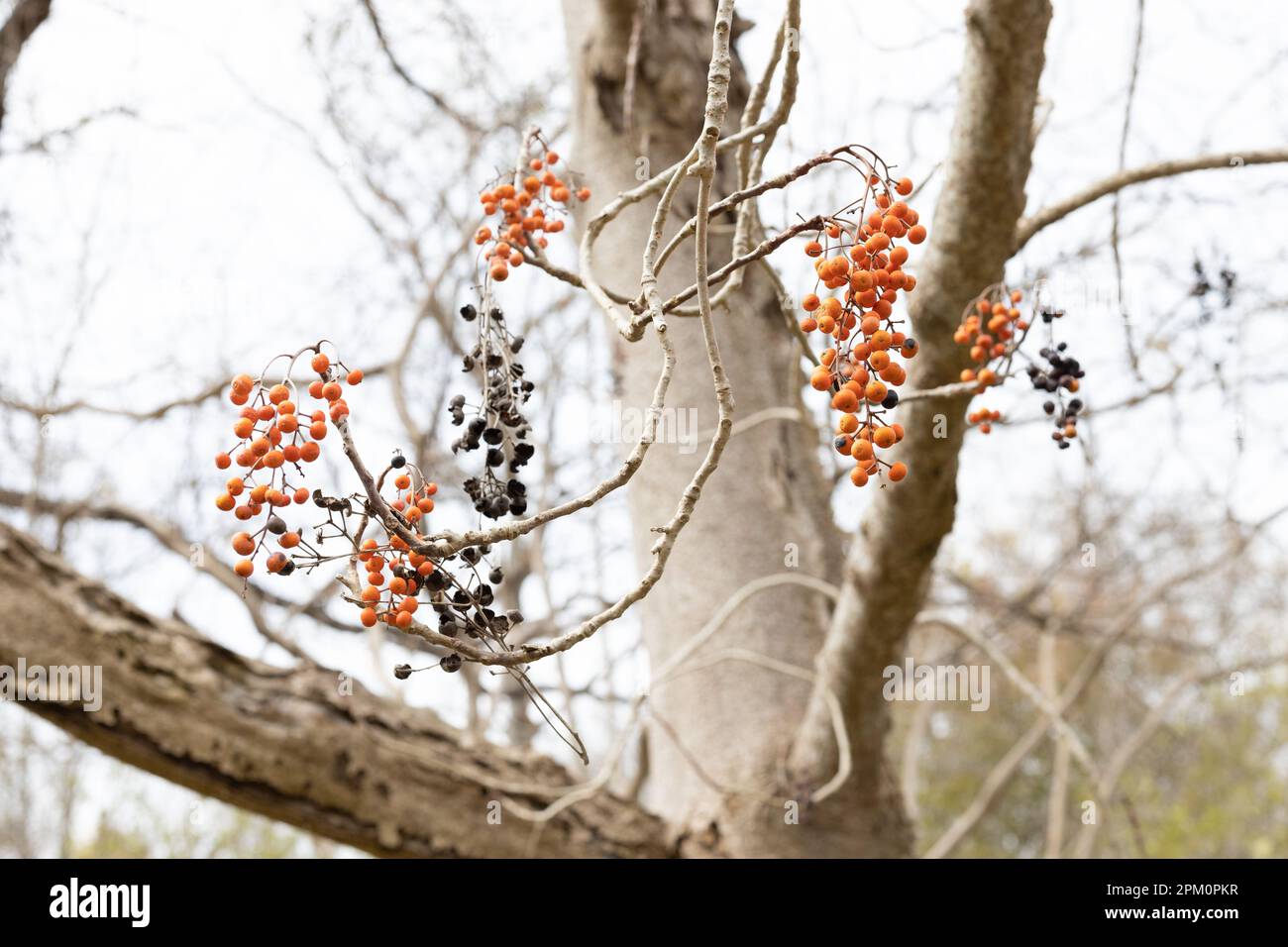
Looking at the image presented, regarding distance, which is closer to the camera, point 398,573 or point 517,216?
point 398,573

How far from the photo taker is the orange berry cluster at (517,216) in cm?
135

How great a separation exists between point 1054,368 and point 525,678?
1.05 metres

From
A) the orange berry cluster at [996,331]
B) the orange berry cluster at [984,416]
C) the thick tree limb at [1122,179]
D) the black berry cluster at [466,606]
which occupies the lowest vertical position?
the black berry cluster at [466,606]

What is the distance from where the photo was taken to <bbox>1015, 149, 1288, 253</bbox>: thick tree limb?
6.93ft

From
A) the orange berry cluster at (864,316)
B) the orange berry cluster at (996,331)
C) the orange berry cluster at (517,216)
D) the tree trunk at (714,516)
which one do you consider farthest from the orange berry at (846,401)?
the tree trunk at (714,516)

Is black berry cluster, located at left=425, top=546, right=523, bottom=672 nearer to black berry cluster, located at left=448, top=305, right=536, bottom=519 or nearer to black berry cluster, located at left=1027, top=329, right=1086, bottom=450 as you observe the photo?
black berry cluster, located at left=448, top=305, right=536, bottom=519

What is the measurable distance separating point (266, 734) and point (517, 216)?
4.48ft

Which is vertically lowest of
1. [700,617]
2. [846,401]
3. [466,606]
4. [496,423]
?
[466,606]

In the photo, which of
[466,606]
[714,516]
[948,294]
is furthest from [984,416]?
[714,516]

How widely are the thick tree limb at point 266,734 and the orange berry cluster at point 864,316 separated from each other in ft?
5.69

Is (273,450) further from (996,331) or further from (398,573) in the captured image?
(996,331)

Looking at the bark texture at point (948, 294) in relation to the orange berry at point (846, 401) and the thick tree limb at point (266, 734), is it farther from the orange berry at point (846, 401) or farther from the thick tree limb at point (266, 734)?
the orange berry at point (846, 401)

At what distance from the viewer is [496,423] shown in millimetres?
1174

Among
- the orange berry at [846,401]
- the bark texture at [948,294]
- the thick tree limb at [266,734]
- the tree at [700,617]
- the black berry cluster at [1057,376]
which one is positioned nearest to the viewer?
the orange berry at [846,401]
